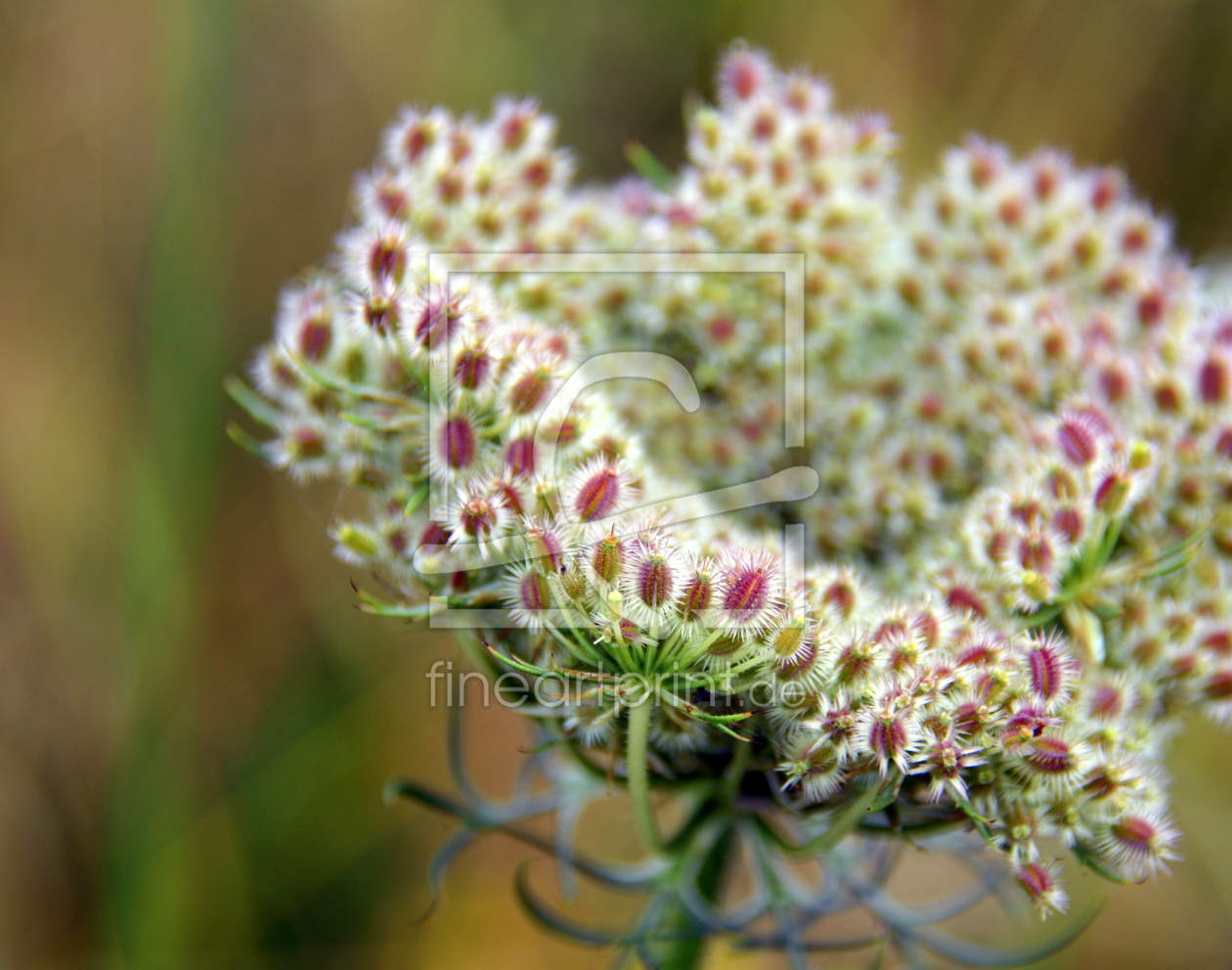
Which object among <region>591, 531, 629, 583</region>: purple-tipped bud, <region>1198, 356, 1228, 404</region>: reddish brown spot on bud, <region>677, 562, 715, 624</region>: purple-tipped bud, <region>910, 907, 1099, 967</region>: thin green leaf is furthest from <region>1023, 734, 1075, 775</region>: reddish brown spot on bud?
<region>1198, 356, 1228, 404</region>: reddish brown spot on bud

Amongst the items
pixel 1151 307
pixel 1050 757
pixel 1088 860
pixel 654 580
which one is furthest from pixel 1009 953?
pixel 1151 307

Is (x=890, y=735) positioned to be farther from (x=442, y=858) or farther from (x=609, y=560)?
(x=442, y=858)

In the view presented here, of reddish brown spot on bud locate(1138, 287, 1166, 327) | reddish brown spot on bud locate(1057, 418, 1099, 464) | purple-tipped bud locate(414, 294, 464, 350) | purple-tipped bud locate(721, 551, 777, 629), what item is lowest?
purple-tipped bud locate(721, 551, 777, 629)

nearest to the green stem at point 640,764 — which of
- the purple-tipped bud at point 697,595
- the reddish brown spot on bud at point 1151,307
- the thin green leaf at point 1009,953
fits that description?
the purple-tipped bud at point 697,595

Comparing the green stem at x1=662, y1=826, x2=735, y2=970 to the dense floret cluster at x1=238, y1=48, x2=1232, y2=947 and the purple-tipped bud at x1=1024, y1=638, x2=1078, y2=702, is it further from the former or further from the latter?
the purple-tipped bud at x1=1024, y1=638, x2=1078, y2=702

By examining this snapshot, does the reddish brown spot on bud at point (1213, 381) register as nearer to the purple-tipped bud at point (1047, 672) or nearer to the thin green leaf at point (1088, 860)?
the purple-tipped bud at point (1047, 672)

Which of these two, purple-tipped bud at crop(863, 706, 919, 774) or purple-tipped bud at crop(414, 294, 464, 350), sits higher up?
purple-tipped bud at crop(414, 294, 464, 350)

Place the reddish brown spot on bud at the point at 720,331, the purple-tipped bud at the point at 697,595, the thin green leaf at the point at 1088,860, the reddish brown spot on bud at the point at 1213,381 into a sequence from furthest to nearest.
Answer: the reddish brown spot on bud at the point at 720,331
the reddish brown spot on bud at the point at 1213,381
the thin green leaf at the point at 1088,860
the purple-tipped bud at the point at 697,595
